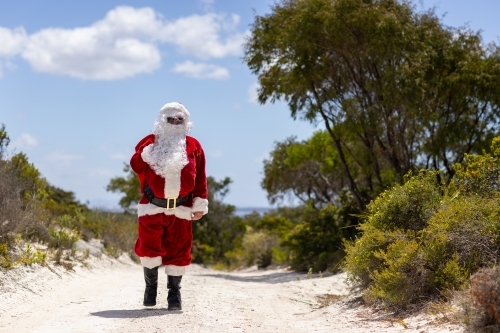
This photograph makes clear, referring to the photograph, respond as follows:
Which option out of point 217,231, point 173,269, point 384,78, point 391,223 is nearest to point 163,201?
point 173,269

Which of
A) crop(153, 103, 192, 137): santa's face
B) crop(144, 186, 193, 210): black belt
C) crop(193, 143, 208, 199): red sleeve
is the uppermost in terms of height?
crop(153, 103, 192, 137): santa's face

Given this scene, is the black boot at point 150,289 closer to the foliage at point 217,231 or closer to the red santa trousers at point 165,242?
the red santa trousers at point 165,242

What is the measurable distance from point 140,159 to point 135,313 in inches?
69.8

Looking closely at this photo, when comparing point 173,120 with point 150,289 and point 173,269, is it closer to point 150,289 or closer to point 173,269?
point 173,269

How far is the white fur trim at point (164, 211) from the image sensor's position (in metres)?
8.26

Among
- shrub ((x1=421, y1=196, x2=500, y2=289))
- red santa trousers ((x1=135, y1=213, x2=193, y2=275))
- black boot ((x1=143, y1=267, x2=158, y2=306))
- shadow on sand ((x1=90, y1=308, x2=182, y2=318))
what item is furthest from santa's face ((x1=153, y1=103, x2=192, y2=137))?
shrub ((x1=421, y1=196, x2=500, y2=289))

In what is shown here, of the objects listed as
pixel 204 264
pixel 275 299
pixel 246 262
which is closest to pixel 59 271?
pixel 275 299

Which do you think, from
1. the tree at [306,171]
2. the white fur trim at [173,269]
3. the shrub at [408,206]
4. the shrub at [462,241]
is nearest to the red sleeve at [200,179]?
the white fur trim at [173,269]

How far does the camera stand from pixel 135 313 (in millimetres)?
7996

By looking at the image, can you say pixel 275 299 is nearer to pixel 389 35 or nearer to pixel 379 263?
pixel 379 263

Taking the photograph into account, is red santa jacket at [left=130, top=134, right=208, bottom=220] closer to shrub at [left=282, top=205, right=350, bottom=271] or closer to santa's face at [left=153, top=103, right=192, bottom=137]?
santa's face at [left=153, top=103, right=192, bottom=137]

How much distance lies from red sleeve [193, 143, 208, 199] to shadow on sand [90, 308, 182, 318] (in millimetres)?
1400

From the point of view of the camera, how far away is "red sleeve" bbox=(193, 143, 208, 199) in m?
8.66

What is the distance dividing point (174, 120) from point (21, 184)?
5.93m
